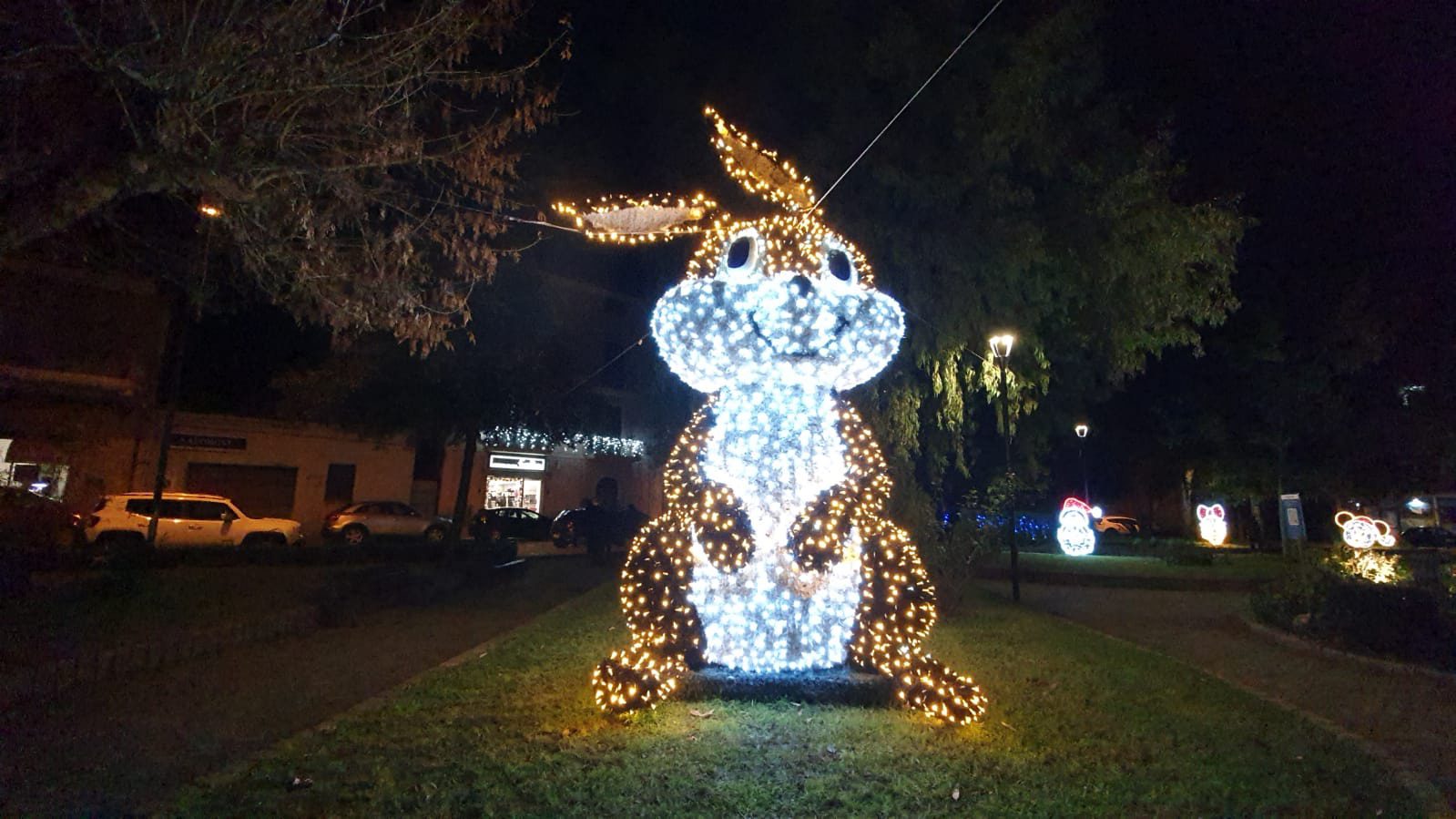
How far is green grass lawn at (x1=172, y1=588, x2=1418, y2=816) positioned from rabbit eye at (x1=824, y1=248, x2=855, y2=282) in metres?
2.87

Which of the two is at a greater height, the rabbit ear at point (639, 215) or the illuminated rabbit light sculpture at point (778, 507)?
the rabbit ear at point (639, 215)

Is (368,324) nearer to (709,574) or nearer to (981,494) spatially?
(709,574)

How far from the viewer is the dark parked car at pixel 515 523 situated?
25125mm

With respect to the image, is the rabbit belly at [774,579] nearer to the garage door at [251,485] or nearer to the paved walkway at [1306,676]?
the paved walkway at [1306,676]

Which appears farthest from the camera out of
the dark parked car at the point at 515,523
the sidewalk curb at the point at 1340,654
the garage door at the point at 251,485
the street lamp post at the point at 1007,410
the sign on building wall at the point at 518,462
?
the sign on building wall at the point at 518,462

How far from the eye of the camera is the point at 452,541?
1598 centimetres

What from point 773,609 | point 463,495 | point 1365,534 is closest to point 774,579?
point 773,609

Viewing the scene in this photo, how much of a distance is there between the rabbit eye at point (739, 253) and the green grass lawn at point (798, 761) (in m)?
2.91

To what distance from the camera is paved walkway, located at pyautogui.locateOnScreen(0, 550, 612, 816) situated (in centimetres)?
434

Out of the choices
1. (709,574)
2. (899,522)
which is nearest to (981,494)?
(899,522)

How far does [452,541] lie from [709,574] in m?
11.5

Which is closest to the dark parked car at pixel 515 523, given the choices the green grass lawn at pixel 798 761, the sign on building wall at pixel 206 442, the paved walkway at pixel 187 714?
the sign on building wall at pixel 206 442

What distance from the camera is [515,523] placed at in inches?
1011

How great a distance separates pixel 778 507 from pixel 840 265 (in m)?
1.72
